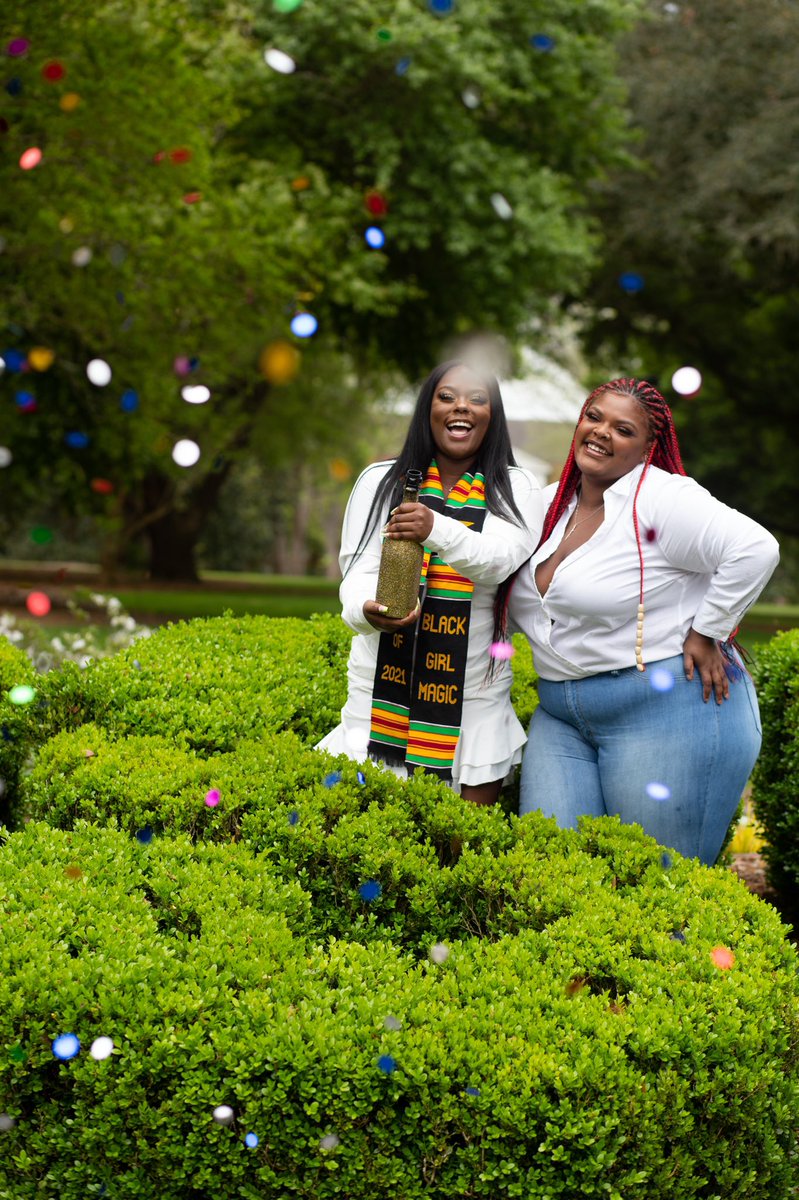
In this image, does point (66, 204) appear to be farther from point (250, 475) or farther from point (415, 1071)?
point (250, 475)

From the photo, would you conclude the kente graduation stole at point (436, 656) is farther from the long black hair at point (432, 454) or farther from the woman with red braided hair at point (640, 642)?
the woman with red braided hair at point (640, 642)

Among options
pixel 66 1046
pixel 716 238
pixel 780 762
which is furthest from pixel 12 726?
pixel 716 238

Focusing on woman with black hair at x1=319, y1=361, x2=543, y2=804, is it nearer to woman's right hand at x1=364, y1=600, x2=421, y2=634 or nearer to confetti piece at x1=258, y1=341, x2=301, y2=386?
woman's right hand at x1=364, y1=600, x2=421, y2=634

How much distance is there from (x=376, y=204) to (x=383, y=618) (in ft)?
47.9

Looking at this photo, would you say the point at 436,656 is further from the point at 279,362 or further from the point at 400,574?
the point at 279,362

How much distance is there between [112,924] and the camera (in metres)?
2.95

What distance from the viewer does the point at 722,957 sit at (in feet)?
9.61

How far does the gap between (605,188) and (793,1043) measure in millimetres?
20122

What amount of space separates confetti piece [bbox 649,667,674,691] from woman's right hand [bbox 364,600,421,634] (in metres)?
0.76

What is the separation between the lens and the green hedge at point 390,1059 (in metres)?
2.48

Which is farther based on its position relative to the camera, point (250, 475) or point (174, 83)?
point (250, 475)

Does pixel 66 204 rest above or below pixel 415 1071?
above

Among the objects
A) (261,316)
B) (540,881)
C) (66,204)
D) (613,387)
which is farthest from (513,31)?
(540,881)

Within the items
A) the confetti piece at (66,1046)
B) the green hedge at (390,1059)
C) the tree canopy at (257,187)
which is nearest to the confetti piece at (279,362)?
the tree canopy at (257,187)
